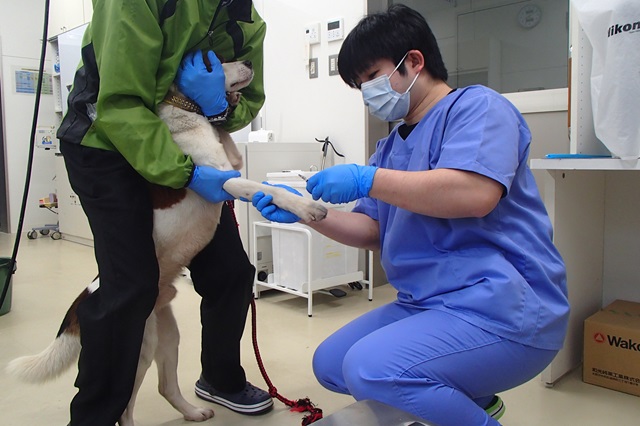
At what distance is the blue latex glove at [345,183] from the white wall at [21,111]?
524cm

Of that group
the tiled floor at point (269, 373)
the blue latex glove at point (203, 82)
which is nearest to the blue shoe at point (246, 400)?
the tiled floor at point (269, 373)

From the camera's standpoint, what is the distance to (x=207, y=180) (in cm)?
112

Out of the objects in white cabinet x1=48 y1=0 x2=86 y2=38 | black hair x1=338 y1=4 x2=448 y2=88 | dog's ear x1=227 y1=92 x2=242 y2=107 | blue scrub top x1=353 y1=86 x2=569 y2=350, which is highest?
white cabinet x1=48 y1=0 x2=86 y2=38

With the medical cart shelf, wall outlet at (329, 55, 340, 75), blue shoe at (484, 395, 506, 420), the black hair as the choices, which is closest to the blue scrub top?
the black hair

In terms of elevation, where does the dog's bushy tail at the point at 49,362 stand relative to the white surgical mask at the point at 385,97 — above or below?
below

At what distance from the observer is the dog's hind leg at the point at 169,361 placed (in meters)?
1.33

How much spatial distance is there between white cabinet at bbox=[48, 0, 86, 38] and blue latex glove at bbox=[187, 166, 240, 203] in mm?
4167

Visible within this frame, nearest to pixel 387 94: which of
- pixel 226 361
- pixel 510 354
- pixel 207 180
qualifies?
pixel 207 180

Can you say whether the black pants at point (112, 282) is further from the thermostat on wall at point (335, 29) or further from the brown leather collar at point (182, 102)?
the thermostat on wall at point (335, 29)

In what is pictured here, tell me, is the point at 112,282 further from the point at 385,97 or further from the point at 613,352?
the point at 613,352

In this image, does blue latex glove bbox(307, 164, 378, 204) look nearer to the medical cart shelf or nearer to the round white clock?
the medical cart shelf

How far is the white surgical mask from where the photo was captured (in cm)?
108

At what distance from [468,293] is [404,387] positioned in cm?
23

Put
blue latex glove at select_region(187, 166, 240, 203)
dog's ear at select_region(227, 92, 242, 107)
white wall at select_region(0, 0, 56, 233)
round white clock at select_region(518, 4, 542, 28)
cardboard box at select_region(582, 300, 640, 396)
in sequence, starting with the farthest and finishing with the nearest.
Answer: white wall at select_region(0, 0, 56, 233) < round white clock at select_region(518, 4, 542, 28) < cardboard box at select_region(582, 300, 640, 396) < dog's ear at select_region(227, 92, 242, 107) < blue latex glove at select_region(187, 166, 240, 203)
